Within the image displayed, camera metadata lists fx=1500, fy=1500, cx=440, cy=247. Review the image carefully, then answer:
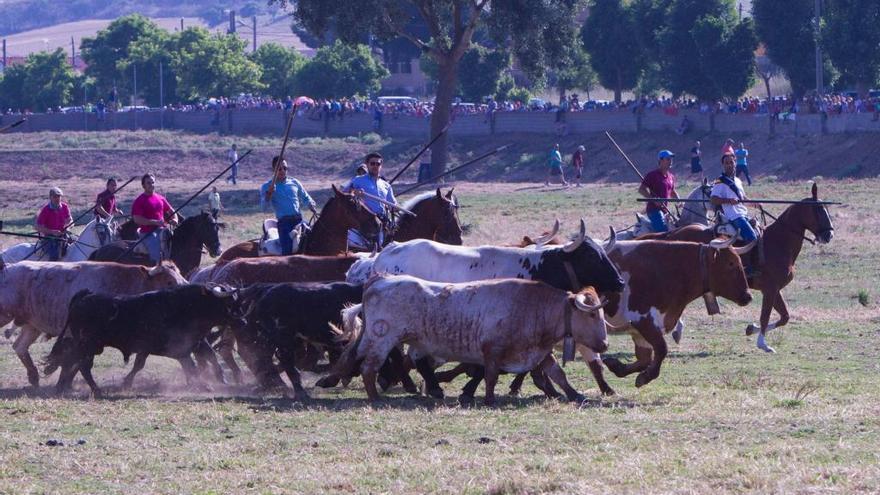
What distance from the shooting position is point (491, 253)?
14.7m

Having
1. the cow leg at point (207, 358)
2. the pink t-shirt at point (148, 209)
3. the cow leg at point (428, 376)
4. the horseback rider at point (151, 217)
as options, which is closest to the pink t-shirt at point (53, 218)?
the horseback rider at point (151, 217)

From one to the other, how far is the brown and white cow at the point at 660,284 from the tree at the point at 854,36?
41.4 metres

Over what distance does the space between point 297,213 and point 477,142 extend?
149 ft

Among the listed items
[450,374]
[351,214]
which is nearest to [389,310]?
[450,374]

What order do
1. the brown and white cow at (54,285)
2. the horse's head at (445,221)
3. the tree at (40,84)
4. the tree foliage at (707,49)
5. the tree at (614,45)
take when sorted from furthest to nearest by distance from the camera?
the tree at (40,84), the tree at (614,45), the tree foliage at (707,49), the horse's head at (445,221), the brown and white cow at (54,285)

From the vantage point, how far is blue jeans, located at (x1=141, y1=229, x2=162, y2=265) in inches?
757

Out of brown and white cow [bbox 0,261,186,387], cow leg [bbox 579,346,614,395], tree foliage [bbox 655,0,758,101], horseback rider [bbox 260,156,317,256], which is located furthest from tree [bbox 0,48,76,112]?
cow leg [bbox 579,346,614,395]

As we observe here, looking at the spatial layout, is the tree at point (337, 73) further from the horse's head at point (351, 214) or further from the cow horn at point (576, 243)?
the cow horn at point (576, 243)

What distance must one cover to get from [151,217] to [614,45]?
52751mm

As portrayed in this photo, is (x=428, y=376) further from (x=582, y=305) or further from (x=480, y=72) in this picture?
(x=480, y=72)

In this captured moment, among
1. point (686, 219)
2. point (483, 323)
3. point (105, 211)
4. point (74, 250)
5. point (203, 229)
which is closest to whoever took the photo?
point (483, 323)

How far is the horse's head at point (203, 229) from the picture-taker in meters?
19.3

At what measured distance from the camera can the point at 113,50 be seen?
107m

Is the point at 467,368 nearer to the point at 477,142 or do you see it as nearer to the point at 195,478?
the point at 195,478
